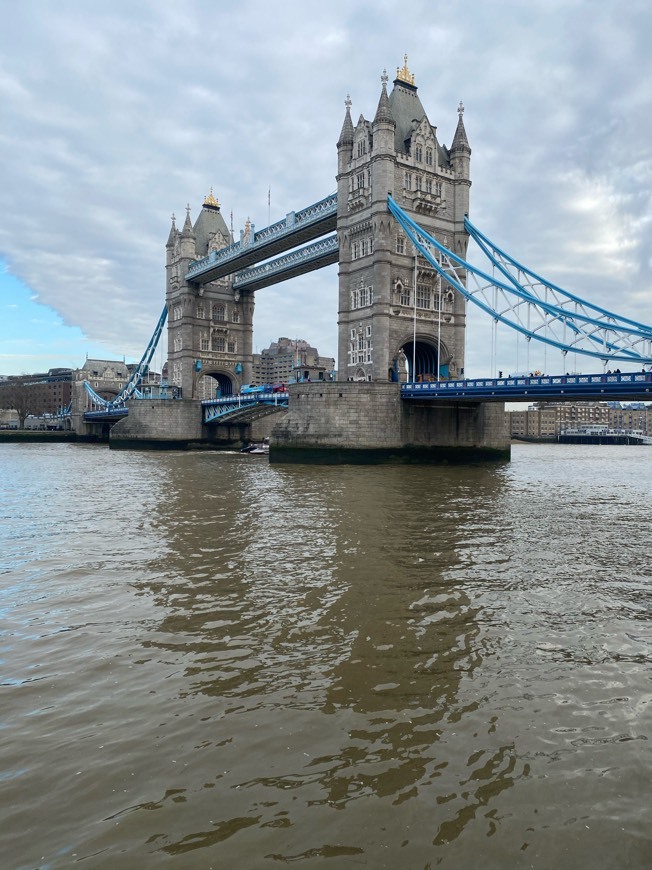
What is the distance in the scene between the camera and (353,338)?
4381 cm

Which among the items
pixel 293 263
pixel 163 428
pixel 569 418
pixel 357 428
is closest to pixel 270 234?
pixel 293 263

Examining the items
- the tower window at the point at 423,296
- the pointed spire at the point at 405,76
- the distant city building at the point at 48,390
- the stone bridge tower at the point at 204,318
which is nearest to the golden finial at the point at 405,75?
the pointed spire at the point at 405,76

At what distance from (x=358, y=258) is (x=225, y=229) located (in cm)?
3482

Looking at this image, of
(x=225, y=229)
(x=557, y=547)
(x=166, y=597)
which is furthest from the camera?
(x=225, y=229)

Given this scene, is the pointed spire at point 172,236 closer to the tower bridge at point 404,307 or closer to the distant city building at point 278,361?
the tower bridge at point 404,307

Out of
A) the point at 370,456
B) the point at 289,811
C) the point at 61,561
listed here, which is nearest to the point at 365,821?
the point at 289,811

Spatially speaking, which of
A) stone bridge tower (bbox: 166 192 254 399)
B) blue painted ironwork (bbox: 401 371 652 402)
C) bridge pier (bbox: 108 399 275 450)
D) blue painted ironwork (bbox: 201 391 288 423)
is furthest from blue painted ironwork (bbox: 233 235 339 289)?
blue painted ironwork (bbox: 401 371 652 402)

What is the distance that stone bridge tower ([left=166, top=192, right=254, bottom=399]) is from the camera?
221 ft

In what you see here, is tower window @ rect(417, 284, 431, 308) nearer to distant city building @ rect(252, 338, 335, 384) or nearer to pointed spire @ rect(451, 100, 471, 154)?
pointed spire @ rect(451, 100, 471, 154)

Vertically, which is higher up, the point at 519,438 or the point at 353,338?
the point at 353,338

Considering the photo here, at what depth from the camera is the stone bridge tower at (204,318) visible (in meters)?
67.4

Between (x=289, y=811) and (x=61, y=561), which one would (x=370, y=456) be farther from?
(x=289, y=811)

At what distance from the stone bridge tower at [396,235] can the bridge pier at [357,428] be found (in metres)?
4.17

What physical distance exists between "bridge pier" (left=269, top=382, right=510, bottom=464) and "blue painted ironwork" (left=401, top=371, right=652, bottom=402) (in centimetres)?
194
